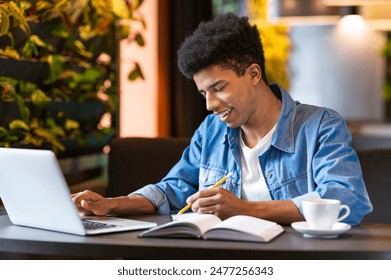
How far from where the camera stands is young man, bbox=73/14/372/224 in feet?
6.81

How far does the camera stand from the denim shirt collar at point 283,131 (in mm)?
2270

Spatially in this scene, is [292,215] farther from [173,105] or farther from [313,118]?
[173,105]

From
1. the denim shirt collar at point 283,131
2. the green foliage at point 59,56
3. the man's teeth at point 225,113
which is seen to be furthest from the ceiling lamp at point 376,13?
the man's teeth at point 225,113

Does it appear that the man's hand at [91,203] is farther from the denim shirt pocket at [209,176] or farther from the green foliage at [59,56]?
the green foliage at [59,56]

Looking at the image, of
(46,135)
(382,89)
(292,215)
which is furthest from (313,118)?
(382,89)

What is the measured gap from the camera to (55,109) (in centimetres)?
324

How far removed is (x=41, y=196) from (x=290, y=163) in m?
0.75

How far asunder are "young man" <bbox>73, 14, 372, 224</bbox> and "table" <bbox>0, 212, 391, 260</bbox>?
0.72ft

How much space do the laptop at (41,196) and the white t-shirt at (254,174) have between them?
0.44 meters

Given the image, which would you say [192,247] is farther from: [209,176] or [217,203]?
[209,176]

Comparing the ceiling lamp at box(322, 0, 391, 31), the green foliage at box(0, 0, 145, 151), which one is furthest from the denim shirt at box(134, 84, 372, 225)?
the ceiling lamp at box(322, 0, 391, 31)

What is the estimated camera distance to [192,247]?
1.69 metres

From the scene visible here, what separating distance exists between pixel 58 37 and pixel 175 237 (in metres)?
1.72

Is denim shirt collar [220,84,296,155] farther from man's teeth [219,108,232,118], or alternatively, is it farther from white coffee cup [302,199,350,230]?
white coffee cup [302,199,350,230]
